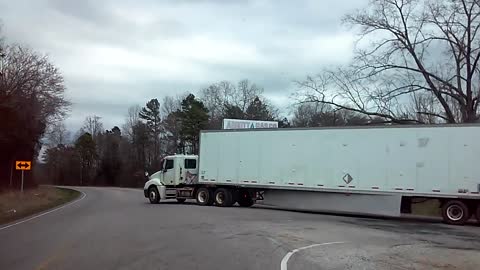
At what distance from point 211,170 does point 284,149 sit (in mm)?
5395

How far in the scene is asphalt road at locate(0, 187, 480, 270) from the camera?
11.2 metres

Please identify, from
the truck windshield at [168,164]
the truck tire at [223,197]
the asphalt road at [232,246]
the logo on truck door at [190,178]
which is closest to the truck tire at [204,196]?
the truck tire at [223,197]

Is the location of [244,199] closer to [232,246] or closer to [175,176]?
[175,176]

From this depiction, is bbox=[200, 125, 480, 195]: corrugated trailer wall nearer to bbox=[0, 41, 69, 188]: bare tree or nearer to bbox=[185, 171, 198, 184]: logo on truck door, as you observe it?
bbox=[185, 171, 198, 184]: logo on truck door

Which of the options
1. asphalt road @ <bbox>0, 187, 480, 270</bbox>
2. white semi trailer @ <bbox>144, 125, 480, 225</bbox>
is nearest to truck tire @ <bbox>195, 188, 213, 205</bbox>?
white semi trailer @ <bbox>144, 125, 480, 225</bbox>

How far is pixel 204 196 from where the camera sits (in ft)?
111

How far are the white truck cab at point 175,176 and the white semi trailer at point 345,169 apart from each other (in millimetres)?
561

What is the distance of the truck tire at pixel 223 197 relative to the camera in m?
32.3

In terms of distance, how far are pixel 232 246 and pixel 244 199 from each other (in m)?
19.2

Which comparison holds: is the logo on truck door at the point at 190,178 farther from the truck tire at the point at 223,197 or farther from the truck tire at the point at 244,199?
the truck tire at the point at 244,199

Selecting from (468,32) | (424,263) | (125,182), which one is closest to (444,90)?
(468,32)

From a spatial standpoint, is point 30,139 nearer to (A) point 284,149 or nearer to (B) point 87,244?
(A) point 284,149

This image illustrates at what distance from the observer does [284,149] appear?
28984mm

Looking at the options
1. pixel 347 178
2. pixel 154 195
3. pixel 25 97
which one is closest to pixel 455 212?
pixel 347 178
